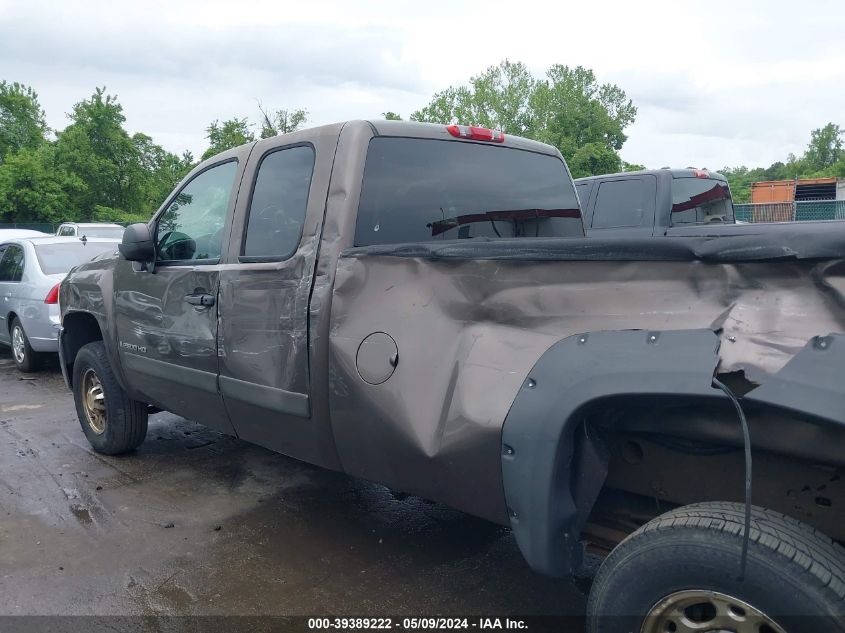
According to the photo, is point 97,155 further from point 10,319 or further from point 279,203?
point 279,203

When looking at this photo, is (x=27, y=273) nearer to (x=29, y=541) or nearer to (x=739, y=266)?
(x=29, y=541)

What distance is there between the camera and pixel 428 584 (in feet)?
10.7

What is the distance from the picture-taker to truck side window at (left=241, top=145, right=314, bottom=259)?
3311 millimetres

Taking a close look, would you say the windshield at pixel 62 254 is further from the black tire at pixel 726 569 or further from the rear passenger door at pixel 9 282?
the black tire at pixel 726 569

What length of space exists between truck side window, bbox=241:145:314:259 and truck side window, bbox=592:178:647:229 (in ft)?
16.7

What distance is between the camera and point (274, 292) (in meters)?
3.26

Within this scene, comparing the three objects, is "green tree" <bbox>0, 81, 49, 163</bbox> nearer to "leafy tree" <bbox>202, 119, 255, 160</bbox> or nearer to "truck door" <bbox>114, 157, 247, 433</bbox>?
"leafy tree" <bbox>202, 119, 255, 160</bbox>

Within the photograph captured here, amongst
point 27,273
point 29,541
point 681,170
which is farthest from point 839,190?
point 29,541

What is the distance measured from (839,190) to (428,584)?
31863 millimetres

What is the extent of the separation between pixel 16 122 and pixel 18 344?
172 feet

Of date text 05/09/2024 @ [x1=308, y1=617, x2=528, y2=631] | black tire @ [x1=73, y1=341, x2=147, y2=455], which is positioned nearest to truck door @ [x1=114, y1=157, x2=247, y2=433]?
black tire @ [x1=73, y1=341, x2=147, y2=455]

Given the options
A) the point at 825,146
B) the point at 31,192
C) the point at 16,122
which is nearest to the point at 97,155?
the point at 31,192

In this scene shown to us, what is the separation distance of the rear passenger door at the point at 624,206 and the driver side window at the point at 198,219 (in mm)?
4495

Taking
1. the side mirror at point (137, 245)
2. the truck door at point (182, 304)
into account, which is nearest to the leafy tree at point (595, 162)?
the truck door at point (182, 304)
